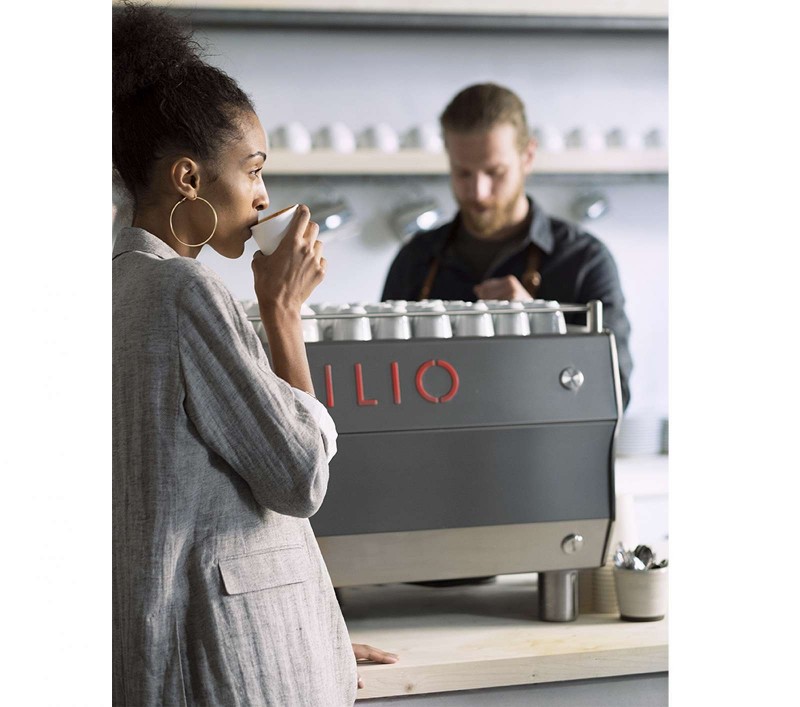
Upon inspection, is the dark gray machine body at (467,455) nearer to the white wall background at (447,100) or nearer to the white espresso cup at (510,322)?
the white espresso cup at (510,322)

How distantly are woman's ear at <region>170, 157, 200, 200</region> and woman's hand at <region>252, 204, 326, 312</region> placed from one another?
Answer: 9cm

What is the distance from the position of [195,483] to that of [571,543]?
0.57 meters

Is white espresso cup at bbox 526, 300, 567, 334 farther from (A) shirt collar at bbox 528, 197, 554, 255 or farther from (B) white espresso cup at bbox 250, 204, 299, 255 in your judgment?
(A) shirt collar at bbox 528, 197, 554, 255

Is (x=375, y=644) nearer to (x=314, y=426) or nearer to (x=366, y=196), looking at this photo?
(x=314, y=426)

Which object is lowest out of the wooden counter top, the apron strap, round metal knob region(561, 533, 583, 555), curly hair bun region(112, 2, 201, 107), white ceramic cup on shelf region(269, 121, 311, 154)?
the wooden counter top

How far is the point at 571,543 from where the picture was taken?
4.07ft

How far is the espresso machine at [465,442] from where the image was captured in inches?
45.9

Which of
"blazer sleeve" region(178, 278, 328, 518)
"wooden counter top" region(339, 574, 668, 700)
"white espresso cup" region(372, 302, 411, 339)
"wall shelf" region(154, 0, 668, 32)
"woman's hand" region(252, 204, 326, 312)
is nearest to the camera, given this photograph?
"blazer sleeve" region(178, 278, 328, 518)

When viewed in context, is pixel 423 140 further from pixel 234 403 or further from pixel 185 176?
pixel 234 403

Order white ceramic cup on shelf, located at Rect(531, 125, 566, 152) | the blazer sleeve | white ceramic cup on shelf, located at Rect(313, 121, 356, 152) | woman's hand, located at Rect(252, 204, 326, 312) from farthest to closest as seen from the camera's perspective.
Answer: white ceramic cup on shelf, located at Rect(531, 125, 566, 152)
white ceramic cup on shelf, located at Rect(313, 121, 356, 152)
woman's hand, located at Rect(252, 204, 326, 312)
the blazer sleeve

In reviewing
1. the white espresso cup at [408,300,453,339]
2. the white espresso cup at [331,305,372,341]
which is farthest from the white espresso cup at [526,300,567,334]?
the white espresso cup at [331,305,372,341]

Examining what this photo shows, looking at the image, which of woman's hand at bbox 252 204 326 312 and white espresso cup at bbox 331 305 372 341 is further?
white espresso cup at bbox 331 305 372 341

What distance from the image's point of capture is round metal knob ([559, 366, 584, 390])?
122 cm

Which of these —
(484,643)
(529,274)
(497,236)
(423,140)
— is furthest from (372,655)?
(423,140)
